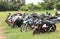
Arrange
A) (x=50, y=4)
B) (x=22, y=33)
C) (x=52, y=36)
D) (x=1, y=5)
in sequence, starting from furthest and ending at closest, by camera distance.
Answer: (x=1, y=5), (x=50, y=4), (x=22, y=33), (x=52, y=36)

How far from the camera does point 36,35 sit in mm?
Answer: 14672

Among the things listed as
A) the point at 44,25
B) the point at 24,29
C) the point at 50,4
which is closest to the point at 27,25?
the point at 24,29

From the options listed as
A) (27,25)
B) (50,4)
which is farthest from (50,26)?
(50,4)

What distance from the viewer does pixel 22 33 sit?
15672mm

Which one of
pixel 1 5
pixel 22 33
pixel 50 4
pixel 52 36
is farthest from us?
pixel 1 5

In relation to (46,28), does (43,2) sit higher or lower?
lower

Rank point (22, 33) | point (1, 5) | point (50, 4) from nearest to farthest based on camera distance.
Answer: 1. point (22, 33)
2. point (50, 4)
3. point (1, 5)

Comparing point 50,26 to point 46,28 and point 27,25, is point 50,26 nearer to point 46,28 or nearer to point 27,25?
point 46,28

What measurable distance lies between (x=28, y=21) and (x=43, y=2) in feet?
82.1

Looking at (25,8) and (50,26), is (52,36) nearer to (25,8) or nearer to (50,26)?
(50,26)

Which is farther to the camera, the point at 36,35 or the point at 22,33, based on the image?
the point at 22,33

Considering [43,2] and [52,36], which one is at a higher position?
[52,36]

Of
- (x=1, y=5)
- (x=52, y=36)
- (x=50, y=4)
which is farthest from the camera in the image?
(x=1, y=5)

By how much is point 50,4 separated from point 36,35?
25.8 meters
